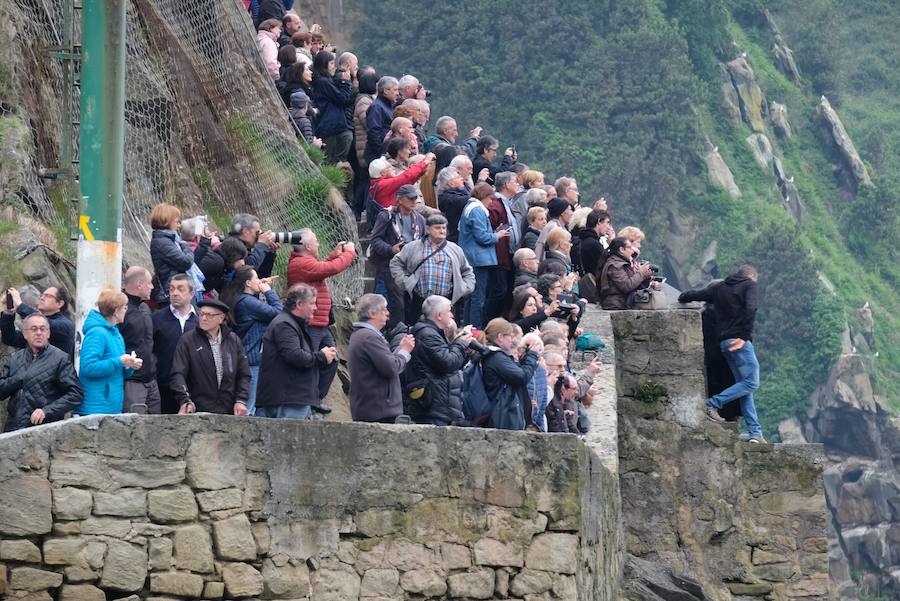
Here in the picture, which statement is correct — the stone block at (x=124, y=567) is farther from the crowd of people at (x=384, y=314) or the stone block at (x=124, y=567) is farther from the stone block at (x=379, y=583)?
the stone block at (x=379, y=583)

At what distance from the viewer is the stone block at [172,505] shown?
28.1 ft

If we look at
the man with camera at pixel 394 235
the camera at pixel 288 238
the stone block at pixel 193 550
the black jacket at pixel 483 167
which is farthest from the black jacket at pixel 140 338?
the black jacket at pixel 483 167

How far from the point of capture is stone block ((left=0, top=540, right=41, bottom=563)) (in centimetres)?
834

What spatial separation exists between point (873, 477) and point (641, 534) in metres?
46.5

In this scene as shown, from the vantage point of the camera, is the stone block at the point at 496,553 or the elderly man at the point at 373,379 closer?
the stone block at the point at 496,553

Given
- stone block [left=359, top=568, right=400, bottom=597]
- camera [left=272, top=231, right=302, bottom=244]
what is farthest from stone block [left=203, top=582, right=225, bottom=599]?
camera [left=272, top=231, right=302, bottom=244]

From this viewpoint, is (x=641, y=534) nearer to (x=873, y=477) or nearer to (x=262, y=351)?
(x=262, y=351)

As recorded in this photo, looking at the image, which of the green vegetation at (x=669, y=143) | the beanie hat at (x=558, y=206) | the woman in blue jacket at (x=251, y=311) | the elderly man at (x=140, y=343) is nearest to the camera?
the elderly man at (x=140, y=343)

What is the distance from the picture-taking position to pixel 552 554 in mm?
9305

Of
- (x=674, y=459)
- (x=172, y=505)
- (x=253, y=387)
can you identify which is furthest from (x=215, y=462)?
(x=674, y=459)

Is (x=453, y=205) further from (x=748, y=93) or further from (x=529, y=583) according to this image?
(x=748, y=93)

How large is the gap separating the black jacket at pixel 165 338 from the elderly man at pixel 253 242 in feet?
3.94

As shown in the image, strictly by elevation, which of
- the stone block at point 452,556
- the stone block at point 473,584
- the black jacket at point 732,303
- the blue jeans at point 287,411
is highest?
the black jacket at point 732,303

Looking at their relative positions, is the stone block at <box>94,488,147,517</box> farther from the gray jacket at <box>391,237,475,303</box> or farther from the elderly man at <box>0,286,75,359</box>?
the gray jacket at <box>391,237,475,303</box>
